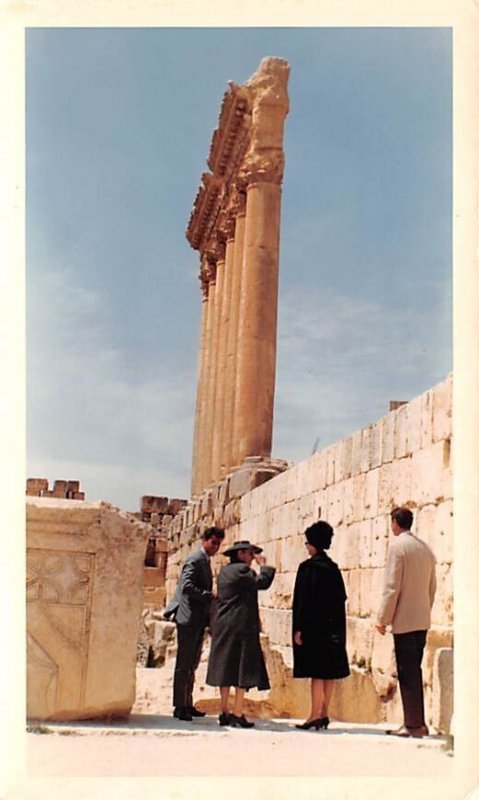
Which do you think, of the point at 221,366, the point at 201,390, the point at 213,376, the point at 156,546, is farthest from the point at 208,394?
the point at 156,546

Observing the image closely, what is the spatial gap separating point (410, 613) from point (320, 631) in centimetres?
86

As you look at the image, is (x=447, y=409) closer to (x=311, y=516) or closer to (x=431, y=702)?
(x=431, y=702)

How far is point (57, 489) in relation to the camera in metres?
32.5

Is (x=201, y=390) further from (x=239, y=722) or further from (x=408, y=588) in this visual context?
(x=408, y=588)

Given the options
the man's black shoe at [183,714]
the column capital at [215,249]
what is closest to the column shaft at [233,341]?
the column capital at [215,249]

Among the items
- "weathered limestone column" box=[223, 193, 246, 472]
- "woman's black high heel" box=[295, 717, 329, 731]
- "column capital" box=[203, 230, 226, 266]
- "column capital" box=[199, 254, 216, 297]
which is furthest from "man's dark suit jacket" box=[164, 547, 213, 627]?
"column capital" box=[199, 254, 216, 297]

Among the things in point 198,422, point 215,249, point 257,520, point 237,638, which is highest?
point 215,249

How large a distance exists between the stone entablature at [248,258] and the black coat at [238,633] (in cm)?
894

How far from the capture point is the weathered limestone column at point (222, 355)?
809 inches

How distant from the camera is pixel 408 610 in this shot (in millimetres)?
7363

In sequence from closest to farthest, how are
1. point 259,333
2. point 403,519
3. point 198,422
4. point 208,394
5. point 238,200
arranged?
1. point 403,519
2. point 259,333
3. point 238,200
4. point 208,394
5. point 198,422

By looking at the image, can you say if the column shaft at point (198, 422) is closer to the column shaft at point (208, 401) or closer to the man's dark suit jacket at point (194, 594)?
the column shaft at point (208, 401)

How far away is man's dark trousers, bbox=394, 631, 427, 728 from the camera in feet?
24.0

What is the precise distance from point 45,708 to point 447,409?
369cm
